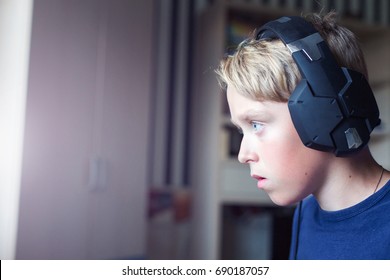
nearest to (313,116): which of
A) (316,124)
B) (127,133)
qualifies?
(316,124)

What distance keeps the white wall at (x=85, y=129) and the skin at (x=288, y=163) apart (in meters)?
1.26

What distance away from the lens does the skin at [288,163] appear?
0.71 meters

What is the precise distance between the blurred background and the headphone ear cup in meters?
1.31

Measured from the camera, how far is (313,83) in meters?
0.67

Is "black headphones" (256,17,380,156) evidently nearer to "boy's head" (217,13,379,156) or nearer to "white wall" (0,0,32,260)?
"boy's head" (217,13,379,156)

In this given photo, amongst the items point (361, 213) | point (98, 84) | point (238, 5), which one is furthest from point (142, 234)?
point (361, 213)

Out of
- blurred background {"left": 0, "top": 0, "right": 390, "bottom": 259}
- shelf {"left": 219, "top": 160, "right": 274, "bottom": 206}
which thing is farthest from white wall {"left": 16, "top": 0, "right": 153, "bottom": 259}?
shelf {"left": 219, "top": 160, "right": 274, "bottom": 206}

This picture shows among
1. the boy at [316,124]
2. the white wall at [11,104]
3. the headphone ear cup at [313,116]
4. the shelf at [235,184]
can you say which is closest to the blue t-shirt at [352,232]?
the boy at [316,124]

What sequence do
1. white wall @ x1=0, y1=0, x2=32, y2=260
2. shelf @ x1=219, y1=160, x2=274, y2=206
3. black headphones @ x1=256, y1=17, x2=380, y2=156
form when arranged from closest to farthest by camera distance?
black headphones @ x1=256, y1=17, x2=380, y2=156, white wall @ x1=0, y1=0, x2=32, y2=260, shelf @ x1=219, y1=160, x2=274, y2=206

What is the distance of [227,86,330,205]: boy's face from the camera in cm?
70

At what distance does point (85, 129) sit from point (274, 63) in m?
1.41

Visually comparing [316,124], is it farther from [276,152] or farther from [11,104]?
[11,104]

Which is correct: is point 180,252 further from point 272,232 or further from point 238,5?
point 238,5
